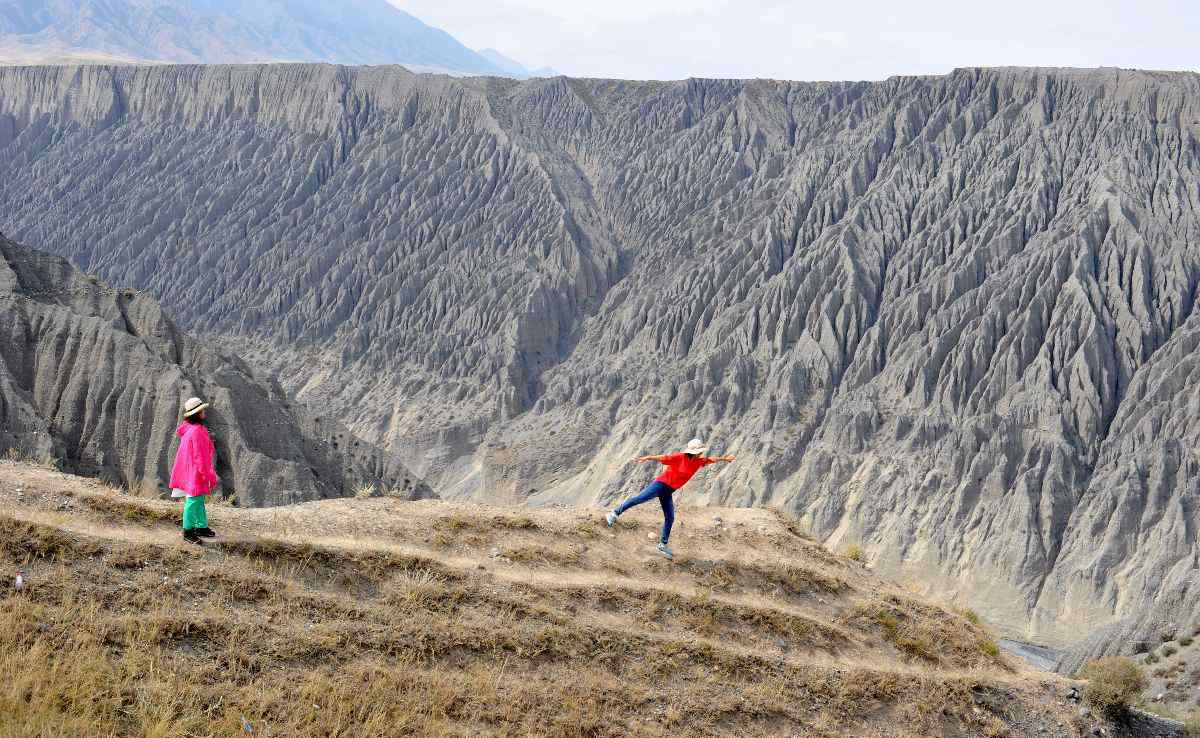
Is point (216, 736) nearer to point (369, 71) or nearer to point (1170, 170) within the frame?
point (1170, 170)

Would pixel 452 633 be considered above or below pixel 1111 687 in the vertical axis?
below

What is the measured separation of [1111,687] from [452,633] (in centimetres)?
851

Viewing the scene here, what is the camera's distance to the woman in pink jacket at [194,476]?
38.5 feet

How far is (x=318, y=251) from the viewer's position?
83.2m

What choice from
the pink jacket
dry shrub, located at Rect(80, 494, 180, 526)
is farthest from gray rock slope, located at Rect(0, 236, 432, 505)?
the pink jacket

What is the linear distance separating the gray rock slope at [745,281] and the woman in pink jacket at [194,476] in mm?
27718

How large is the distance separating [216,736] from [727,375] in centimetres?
5360

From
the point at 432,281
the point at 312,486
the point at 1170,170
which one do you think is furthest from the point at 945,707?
the point at 432,281

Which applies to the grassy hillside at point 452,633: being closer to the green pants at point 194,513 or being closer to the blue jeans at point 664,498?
the green pants at point 194,513

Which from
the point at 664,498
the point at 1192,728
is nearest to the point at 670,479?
the point at 664,498

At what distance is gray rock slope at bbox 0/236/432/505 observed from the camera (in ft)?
94.7

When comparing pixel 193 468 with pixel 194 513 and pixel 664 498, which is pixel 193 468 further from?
pixel 664 498

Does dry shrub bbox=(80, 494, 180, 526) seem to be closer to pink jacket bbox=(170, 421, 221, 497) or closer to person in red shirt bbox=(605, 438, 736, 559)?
pink jacket bbox=(170, 421, 221, 497)

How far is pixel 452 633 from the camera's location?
11625mm
